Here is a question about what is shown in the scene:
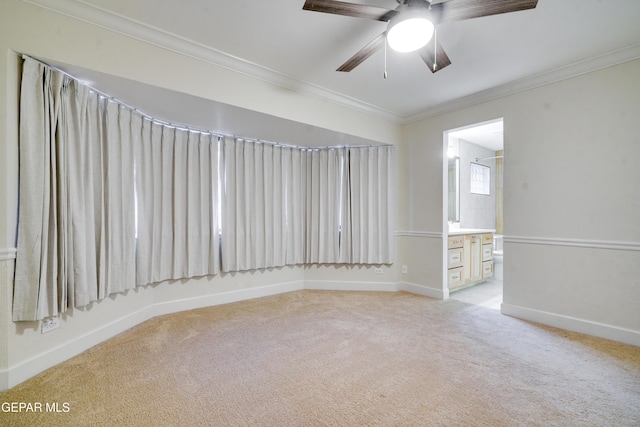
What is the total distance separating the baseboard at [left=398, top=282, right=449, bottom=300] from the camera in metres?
3.75

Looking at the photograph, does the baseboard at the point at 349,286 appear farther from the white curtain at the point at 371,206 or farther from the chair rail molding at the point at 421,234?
the chair rail molding at the point at 421,234

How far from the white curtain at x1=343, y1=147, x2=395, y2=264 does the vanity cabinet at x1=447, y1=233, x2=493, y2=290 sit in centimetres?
87

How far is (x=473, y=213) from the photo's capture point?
5512 mm

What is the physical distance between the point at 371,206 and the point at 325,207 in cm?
69

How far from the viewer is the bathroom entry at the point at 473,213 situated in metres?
3.94

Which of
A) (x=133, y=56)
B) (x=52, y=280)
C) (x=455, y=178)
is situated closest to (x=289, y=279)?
(x=52, y=280)

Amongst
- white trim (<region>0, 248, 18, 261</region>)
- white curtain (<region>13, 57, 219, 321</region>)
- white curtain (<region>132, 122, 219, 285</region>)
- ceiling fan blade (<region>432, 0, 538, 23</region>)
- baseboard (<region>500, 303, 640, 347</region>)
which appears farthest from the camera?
white curtain (<region>132, 122, 219, 285</region>)

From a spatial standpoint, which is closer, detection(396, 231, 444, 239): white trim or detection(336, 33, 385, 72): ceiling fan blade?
detection(336, 33, 385, 72): ceiling fan blade

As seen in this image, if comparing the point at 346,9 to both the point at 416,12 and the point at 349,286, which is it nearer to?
the point at 416,12

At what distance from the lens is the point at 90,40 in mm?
1979

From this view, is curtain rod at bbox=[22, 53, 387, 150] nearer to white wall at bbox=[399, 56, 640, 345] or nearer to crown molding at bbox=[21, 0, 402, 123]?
crown molding at bbox=[21, 0, 402, 123]

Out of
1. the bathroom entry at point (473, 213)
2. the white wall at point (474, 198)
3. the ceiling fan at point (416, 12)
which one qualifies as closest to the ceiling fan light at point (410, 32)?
the ceiling fan at point (416, 12)

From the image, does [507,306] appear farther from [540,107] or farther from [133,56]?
[133,56]

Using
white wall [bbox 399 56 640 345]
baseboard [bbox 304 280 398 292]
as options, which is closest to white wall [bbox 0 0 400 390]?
baseboard [bbox 304 280 398 292]
